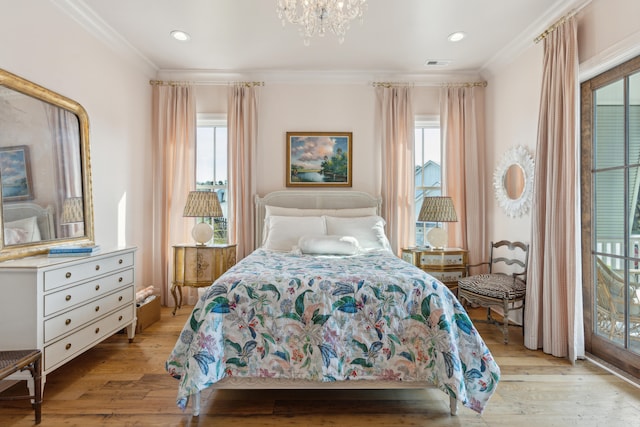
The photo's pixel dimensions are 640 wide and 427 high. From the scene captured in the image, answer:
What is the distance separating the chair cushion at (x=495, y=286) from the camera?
10.1ft

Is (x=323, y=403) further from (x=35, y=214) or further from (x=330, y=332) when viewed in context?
(x=35, y=214)

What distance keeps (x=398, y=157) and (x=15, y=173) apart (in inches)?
145

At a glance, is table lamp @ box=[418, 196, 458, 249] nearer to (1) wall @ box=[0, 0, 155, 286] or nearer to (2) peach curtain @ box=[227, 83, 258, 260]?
(2) peach curtain @ box=[227, 83, 258, 260]

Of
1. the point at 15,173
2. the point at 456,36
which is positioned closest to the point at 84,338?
the point at 15,173

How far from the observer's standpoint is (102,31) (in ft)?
10.6

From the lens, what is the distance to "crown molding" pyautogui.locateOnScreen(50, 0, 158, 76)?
9.31ft

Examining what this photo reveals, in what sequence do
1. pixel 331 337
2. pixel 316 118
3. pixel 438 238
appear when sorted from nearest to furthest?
pixel 331 337, pixel 438 238, pixel 316 118

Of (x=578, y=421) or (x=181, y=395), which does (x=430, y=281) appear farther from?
(x=181, y=395)

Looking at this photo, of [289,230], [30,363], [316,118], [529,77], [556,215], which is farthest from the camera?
[316,118]

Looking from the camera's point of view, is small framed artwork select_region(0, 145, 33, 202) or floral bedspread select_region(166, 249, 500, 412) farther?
small framed artwork select_region(0, 145, 33, 202)

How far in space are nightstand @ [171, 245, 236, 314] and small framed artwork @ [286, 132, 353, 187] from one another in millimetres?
1259

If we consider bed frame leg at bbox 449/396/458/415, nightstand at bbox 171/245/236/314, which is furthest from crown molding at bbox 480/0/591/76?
nightstand at bbox 171/245/236/314

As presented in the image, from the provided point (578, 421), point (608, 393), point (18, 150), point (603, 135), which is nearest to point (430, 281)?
point (578, 421)

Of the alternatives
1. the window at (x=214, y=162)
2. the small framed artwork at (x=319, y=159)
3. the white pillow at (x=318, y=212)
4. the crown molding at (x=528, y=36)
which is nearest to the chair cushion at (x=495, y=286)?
the white pillow at (x=318, y=212)
